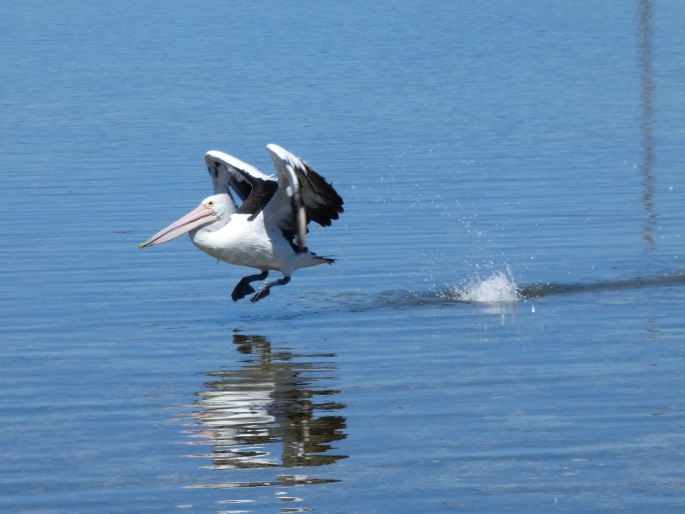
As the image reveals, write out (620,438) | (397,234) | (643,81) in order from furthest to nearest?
(643,81) → (397,234) → (620,438)

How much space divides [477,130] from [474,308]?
40.6 ft

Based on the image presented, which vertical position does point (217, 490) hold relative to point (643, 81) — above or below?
above

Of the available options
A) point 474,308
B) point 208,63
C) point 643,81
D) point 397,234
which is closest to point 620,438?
point 474,308

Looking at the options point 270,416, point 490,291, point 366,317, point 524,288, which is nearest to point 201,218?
point 366,317

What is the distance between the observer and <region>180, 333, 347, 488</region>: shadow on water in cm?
827

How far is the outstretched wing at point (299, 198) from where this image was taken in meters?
11.6

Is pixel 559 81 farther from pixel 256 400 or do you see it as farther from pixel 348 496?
pixel 348 496

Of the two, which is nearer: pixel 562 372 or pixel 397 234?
pixel 562 372

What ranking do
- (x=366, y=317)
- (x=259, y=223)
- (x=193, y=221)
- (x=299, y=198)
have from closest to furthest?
(x=299, y=198) < (x=366, y=317) < (x=193, y=221) < (x=259, y=223)

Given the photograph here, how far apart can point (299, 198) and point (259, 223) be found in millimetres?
561

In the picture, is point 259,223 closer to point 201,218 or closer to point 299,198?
point 201,218

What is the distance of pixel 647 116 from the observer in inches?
1031

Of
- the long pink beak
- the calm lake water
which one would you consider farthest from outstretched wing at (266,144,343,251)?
the calm lake water

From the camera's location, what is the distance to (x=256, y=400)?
9766 millimetres
